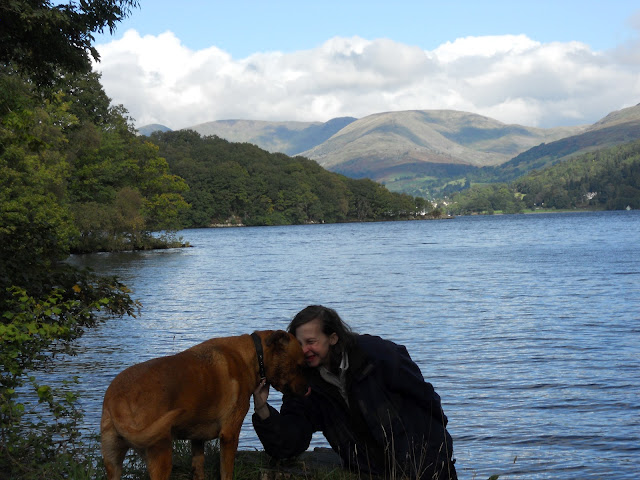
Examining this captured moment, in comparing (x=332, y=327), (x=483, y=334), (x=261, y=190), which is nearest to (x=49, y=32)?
(x=332, y=327)

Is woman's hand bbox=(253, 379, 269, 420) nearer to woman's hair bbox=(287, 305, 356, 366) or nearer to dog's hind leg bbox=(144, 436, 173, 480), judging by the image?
woman's hair bbox=(287, 305, 356, 366)

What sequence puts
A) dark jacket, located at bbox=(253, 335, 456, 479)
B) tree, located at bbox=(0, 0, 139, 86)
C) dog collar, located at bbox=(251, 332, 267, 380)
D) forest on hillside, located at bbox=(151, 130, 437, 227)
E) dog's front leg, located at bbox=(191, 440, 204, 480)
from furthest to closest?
forest on hillside, located at bbox=(151, 130, 437, 227)
tree, located at bbox=(0, 0, 139, 86)
dark jacket, located at bbox=(253, 335, 456, 479)
dog's front leg, located at bbox=(191, 440, 204, 480)
dog collar, located at bbox=(251, 332, 267, 380)

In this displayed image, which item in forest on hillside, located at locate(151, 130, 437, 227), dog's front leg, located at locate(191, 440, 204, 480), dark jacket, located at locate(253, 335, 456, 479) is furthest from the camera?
forest on hillside, located at locate(151, 130, 437, 227)

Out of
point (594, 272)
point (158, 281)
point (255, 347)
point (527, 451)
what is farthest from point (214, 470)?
point (594, 272)

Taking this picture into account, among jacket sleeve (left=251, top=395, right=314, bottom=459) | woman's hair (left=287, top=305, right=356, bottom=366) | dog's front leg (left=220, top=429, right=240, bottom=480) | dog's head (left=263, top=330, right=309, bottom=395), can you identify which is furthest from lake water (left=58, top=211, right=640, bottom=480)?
dog's front leg (left=220, top=429, right=240, bottom=480)

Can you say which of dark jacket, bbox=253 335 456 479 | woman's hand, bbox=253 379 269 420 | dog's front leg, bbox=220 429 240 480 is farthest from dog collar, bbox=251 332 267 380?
dark jacket, bbox=253 335 456 479

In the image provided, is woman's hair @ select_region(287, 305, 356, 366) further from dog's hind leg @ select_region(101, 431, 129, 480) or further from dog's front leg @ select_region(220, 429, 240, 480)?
dog's hind leg @ select_region(101, 431, 129, 480)

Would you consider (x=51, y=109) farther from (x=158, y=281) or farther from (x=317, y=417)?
(x=317, y=417)

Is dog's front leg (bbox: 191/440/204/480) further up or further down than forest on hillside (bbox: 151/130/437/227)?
further down

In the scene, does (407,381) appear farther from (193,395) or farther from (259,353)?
(193,395)

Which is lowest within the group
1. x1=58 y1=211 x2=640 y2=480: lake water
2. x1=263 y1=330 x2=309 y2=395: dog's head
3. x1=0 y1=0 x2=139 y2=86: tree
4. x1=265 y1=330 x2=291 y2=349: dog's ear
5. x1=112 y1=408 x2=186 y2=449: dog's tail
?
x1=58 y1=211 x2=640 y2=480: lake water

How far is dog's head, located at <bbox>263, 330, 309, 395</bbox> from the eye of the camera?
411 cm

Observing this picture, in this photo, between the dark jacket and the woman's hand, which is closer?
the woman's hand

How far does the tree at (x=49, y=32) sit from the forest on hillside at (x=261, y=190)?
12751cm
